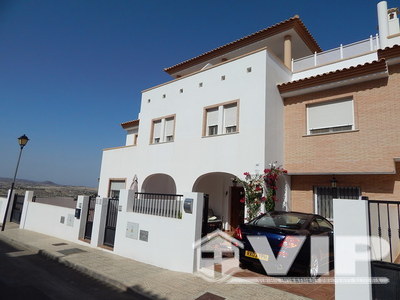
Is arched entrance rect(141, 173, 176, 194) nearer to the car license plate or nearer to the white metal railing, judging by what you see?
the car license plate

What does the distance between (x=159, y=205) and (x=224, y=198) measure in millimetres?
5288

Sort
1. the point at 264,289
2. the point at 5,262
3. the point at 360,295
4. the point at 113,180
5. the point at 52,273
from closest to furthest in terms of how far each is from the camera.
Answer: the point at 360,295
the point at 264,289
the point at 52,273
the point at 5,262
the point at 113,180

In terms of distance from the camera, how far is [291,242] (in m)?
5.39

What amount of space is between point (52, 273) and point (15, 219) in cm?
1187

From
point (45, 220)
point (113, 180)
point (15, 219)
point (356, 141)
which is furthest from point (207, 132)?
point (15, 219)

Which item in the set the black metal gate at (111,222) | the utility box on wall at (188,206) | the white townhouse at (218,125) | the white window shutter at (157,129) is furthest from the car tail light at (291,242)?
the white window shutter at (157,129)

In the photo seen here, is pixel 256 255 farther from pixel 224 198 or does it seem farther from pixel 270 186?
pixel 224 198

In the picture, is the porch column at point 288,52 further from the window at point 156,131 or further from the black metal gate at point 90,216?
the black metal gate at point 90,216

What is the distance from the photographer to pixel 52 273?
22.0ft

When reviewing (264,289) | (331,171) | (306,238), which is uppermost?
(331,171)

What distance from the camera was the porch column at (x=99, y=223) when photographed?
934 cm

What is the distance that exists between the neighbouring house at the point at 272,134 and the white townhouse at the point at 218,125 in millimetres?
49

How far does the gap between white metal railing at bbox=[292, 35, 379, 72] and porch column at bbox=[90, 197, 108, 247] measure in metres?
10.3

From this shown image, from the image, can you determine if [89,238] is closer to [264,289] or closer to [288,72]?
[264,289]
